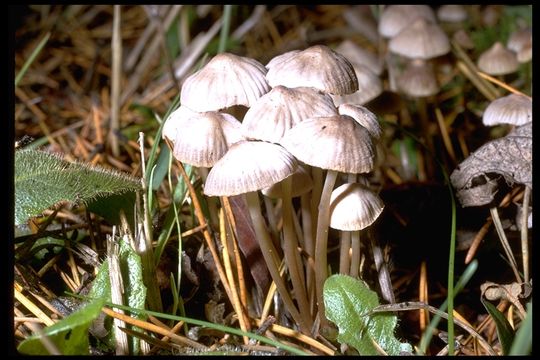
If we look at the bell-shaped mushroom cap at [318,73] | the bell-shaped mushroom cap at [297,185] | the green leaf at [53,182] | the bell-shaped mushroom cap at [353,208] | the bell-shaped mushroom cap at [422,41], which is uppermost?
the bell-shaped mushroom cap at [318,73]

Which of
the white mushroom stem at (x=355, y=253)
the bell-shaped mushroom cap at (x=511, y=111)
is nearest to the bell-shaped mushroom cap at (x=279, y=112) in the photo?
the white mushroom stem at (x=355, y=253)

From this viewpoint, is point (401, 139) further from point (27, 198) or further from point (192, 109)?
point (27, 198)

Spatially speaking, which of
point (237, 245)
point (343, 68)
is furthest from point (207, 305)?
point (343, 68)

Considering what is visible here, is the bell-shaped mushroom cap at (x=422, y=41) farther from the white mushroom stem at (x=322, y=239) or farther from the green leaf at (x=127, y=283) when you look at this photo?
the green leaf at (x=127, y=283)

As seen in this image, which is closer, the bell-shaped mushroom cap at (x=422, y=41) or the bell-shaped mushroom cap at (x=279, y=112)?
the bell-shaped mushroom cap at (x=279, y=112)

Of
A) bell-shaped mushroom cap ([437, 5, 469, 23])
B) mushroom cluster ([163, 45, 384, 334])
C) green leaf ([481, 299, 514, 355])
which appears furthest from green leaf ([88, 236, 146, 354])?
bell-shaped mushroom cap ([437, 5, 469, 23])

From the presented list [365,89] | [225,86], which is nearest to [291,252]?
[225,86]
